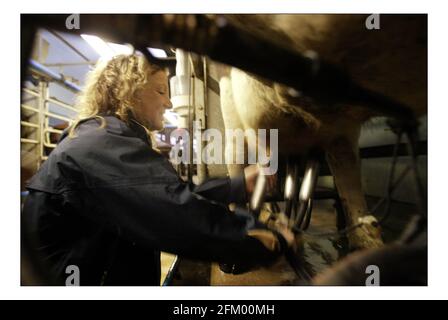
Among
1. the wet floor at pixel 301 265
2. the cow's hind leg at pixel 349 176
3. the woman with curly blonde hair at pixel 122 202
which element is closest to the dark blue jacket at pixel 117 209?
the woman with curly blonde hair at pixel 122 202

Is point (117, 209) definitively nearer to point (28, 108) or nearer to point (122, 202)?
point (122, 202)

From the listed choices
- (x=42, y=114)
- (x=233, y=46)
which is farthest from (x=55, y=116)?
(x=233, y=46)

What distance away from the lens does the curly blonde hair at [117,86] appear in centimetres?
78

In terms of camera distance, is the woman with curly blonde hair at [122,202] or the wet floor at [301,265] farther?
the wet floor at [301,265]

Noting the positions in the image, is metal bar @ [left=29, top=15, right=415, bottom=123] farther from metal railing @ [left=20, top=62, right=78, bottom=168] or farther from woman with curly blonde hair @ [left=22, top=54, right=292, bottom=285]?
metal railing @ [left=20, top=62, right=78, bottom=168]

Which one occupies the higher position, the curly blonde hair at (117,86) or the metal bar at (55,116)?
the curly blonde hair at (117,86)

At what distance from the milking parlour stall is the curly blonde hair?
1 cm

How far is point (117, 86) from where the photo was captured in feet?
2.60

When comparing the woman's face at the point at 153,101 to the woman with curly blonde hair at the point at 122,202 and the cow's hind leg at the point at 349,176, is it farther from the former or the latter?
the cow's hind leg at the point at 349,176

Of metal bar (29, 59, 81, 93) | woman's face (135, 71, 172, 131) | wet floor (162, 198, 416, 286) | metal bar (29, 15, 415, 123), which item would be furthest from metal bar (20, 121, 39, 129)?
wet floor (162, 198, 416, 286)
